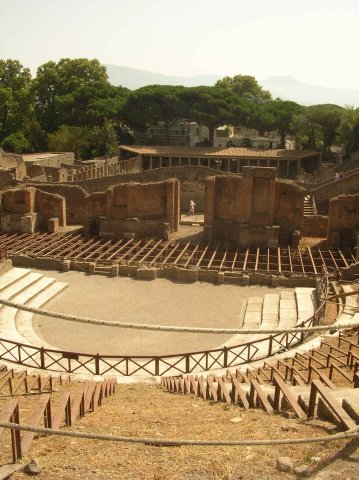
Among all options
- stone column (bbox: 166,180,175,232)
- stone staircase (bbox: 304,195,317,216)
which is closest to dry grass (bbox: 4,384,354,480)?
stone column (bbox: 166,180,175,232)

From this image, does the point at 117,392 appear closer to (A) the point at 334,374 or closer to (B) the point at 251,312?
(A) the point at 334,374

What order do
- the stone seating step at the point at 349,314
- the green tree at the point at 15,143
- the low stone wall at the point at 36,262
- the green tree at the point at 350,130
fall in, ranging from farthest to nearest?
the green tree at the point at 15,143 → the green tree at the point at 350,130 → the low stone wall at the point at 36,262 → the stone seating step at the point at 349,314

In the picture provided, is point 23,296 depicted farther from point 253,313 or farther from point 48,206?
point 48,206

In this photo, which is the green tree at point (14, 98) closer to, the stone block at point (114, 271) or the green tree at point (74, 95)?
the green tree at point (74, 95)

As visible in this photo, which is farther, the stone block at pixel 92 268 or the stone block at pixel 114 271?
the stone block at pixel 92 268

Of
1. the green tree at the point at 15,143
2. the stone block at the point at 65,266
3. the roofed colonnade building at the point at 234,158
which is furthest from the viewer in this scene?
the green tree at the point at 15,143

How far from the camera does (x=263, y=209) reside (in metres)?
29.4

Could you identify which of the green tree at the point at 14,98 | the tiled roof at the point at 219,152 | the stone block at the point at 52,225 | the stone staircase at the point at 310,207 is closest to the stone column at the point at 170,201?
the stone block at the point at 52,225

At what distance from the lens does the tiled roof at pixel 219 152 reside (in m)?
53.3

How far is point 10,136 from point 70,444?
57962 mm

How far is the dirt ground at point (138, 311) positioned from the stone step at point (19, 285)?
97cm

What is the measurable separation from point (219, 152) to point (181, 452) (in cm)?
5033

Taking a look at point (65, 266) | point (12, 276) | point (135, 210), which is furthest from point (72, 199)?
point (12, 276)

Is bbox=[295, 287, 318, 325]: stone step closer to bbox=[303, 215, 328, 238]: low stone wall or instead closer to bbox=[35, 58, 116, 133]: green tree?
bbox=[303, 215, 328, 238]: low stone wall
